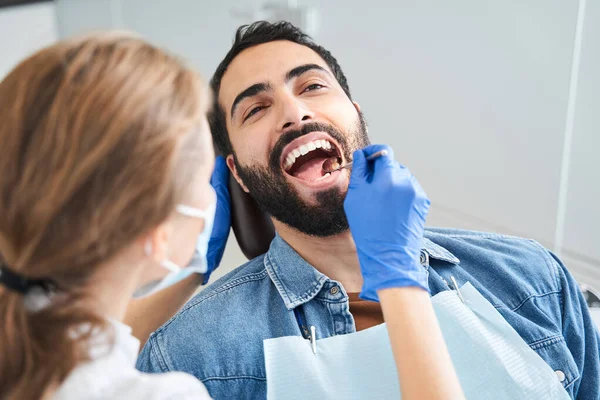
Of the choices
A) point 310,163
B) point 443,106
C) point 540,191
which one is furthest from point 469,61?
point 310,163

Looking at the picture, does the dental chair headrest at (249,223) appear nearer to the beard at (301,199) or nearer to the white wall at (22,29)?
the beard at (301,199)

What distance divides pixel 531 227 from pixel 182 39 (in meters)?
1.64

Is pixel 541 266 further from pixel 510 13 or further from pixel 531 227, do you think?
pixel 510 13

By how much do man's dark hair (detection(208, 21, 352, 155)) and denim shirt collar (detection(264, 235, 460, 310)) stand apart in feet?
1.09

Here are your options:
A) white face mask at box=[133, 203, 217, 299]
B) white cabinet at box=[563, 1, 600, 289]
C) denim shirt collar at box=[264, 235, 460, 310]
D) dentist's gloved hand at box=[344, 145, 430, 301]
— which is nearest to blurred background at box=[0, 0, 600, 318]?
white cabinet at box=[563, 1, 600, 289]

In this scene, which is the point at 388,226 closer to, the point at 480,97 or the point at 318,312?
the point at 318,312

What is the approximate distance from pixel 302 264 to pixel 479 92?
113 cm

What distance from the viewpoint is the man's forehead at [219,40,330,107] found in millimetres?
1359

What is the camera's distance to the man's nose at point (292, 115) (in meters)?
1.28

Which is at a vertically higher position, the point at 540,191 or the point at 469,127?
the point at 469,127

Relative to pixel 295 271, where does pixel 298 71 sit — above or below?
above

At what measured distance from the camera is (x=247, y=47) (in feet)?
4.73

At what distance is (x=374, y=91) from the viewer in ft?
7.27

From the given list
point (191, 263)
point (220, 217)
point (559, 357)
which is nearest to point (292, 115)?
point (220, 217)
